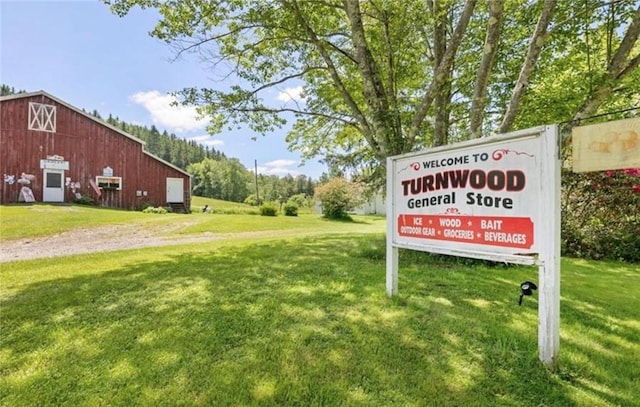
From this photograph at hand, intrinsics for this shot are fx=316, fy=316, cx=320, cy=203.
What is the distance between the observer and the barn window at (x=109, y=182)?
62.2 ft

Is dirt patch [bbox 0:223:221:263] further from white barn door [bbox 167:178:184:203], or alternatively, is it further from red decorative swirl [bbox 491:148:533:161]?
white barn door [bbox 167:178:184:203]

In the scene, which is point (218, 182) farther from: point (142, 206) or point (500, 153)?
point (500, 153)

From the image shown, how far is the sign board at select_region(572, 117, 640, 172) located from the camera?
2.43 meters

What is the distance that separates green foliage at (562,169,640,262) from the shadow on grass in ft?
16.6

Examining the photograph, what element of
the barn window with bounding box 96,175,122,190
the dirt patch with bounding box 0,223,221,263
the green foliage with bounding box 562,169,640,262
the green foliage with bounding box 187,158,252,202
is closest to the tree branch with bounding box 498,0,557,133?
the green foliage with bounding box 562,169,640,262

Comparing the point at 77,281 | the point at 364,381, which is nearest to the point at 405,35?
the point at 364,381

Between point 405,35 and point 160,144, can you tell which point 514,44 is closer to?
point 405,35

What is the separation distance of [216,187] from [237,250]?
183 ft

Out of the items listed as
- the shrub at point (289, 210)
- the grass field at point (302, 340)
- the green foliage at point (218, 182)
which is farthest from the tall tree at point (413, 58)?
the green foliage at point (218, 182)

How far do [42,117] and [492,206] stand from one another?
2267cm

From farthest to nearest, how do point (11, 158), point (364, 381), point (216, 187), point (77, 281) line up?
point (216, 187), point (11, 158), point (77, 281), point (364, 381)

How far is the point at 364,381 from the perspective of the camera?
2072 millimetres

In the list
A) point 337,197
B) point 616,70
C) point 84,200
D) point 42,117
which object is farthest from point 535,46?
point 42,117

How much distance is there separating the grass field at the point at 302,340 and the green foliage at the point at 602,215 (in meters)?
3.28
